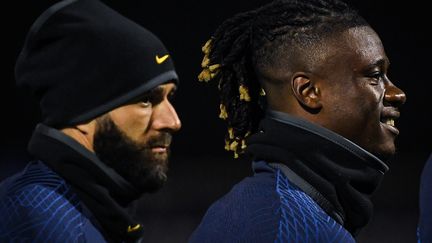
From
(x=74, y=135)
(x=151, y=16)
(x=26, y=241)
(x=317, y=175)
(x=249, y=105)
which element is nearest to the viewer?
(x=26, y=241)

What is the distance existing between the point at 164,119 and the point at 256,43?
41 centimetres

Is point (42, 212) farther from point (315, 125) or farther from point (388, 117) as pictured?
point (388, 117)

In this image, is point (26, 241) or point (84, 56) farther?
point (84, 56)

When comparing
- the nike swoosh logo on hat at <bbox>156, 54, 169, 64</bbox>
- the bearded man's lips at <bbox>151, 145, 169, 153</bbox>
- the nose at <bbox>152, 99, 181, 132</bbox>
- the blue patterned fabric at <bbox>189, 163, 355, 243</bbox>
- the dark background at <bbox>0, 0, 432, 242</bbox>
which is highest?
the nike swoosh logo on hat at <bbox>156, 54, 169, 64</bbox>

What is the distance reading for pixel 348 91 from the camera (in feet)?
7.73

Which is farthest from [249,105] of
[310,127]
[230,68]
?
[310,127]

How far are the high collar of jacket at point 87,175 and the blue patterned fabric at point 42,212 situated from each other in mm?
28

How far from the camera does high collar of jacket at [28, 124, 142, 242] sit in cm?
212

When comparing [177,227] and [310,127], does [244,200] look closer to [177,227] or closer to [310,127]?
[310,127]

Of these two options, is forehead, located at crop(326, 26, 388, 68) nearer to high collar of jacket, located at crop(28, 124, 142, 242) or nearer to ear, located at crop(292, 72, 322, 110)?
ear, located at crop(292, 72, 322, 110)

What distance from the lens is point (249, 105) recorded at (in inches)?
102

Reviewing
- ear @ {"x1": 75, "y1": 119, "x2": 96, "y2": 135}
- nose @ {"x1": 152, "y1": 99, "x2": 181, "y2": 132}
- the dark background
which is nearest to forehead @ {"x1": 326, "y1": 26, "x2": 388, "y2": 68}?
nose @ {"x1": 152, "y1": 99, "x2": 181, "y2": 132}

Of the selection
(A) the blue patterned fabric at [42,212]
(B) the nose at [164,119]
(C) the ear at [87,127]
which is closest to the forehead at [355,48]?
(B) the nose at [164,119]

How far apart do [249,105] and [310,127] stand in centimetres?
29
